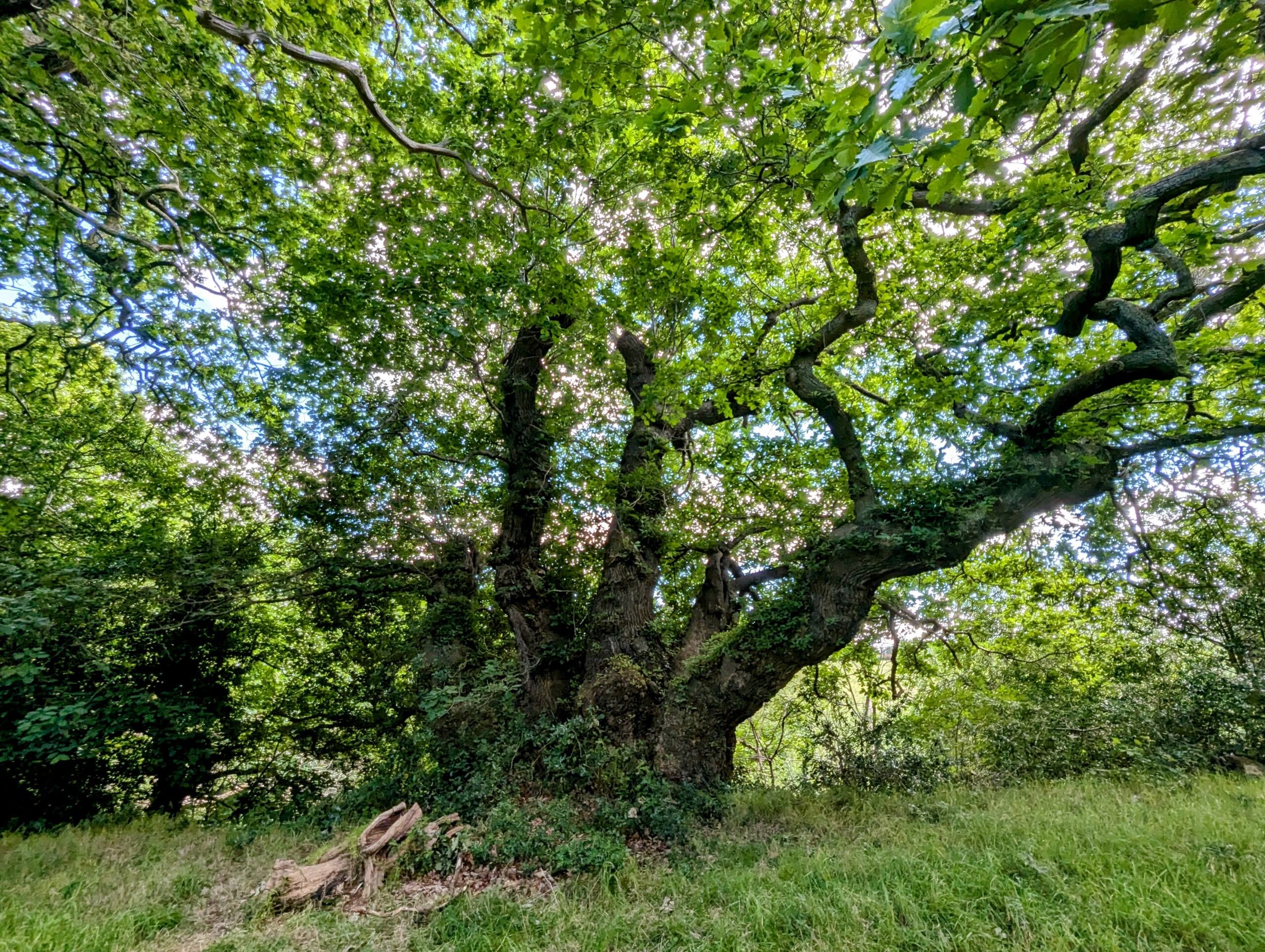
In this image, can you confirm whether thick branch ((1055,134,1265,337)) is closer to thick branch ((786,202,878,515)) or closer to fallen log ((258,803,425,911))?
thick branch ((786,202,878,515))

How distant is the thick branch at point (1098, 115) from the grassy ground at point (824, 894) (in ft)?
19.1

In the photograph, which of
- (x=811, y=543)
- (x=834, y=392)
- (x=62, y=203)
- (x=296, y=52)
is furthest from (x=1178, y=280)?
(x=62, y=203)

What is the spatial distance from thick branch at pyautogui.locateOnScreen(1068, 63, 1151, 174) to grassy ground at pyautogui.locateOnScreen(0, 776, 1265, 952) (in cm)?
582

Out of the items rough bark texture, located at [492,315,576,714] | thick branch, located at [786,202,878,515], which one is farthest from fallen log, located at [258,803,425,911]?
thick branch, located at [786,202,878,515]

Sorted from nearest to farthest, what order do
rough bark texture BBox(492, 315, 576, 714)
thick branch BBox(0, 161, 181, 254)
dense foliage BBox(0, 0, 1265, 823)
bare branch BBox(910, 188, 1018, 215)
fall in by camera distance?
thick branch BBox(0, 161, 181, 254) < dense foliage BBox(0, 0, 1265, 823) < bare branch BBox(910, 188, 1018, 215) < rough bark texture BBox(492, 315, 576, 714)

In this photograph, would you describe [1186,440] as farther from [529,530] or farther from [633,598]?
[529,530]

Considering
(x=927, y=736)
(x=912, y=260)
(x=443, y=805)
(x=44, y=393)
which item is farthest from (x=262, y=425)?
(x=927, y=736)

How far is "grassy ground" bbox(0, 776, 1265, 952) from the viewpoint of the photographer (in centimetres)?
285

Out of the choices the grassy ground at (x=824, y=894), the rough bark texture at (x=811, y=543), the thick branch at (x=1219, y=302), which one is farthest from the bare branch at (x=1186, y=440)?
the grassy ground at (x=824, y=894)

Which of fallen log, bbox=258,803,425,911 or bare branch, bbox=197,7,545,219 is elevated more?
bare branch, bbox=197,7,545,219

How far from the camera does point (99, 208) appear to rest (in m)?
5.73

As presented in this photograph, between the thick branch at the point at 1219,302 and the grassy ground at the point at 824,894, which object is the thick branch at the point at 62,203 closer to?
the grassy ground at the point at 824,894

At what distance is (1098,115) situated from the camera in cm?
440

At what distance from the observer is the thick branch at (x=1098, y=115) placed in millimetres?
3977
